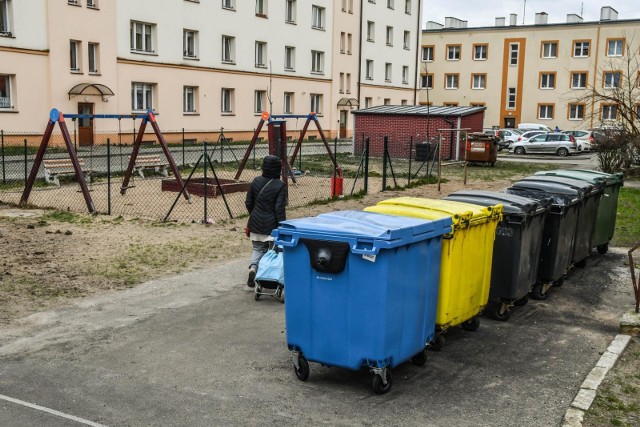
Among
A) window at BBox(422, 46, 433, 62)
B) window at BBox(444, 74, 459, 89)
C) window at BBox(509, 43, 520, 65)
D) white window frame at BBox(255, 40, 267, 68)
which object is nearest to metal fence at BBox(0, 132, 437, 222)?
white window frame at BBox(255, 40, 267, 68)

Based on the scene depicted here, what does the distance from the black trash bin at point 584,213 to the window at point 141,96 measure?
2926cm

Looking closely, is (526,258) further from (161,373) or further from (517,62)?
(517,62)

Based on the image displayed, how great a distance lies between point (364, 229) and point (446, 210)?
1271 millimetres

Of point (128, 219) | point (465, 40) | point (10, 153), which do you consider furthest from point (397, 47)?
point (128, 219)

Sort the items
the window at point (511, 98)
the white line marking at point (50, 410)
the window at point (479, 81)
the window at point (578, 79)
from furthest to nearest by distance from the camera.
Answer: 1. the window at point (479, 81)
2. the window at point (511, 98)
3. the window at point (578, 79)
4. the white line marking at point (50, 410)

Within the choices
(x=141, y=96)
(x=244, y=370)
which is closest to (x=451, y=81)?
(x=141, y=96)

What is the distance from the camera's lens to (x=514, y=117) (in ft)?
213

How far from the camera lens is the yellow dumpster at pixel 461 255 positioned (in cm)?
664

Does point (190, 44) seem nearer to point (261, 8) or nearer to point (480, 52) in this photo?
point (261, 8)

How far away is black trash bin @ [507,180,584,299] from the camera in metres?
9.02

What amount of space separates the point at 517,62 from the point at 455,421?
62.8m


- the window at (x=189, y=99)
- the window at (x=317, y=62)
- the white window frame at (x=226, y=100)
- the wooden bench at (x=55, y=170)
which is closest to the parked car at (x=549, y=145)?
the window at (x=317, y=62)

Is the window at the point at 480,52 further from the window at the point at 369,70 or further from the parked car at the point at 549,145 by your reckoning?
the parked car at the point at 549,145

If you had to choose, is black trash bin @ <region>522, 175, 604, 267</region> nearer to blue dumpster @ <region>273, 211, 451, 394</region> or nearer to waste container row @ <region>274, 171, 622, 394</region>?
waste container row @ <region>274, 171, 622, 394</region>
